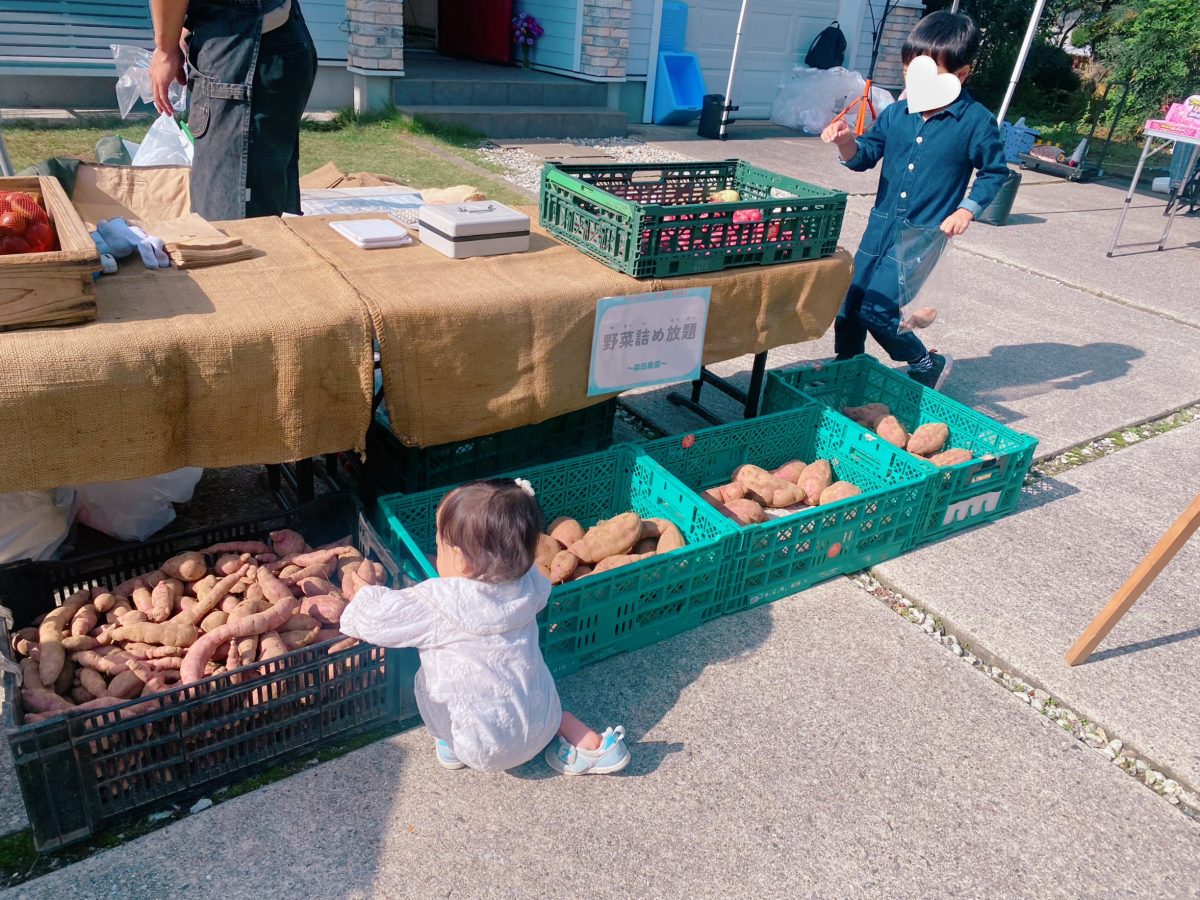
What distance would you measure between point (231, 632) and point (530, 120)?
33.9ft

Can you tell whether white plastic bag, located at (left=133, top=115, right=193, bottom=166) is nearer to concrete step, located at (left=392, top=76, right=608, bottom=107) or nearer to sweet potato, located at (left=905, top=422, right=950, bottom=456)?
sweet potato, located at (left=905, top=422, right=950, bottom=456)

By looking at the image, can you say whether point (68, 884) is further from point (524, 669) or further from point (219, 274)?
point (219, 274)

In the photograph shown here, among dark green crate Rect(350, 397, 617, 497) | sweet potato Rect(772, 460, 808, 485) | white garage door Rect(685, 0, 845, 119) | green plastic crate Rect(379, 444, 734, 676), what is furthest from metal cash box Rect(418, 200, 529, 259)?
white garage door Rect(685, 0, 845, 119)

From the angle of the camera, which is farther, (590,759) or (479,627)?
(590,759)

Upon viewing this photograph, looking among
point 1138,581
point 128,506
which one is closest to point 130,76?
point 128,506

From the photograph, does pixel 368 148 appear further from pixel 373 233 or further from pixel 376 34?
pixel 373 233

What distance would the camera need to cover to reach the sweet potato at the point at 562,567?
3.16 metres

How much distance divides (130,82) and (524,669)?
293 inches

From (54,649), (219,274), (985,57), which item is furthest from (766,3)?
(54,649)

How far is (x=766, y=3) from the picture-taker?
14.3 metres

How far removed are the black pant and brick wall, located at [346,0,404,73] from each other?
7.48 metres

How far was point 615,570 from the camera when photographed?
288 cm

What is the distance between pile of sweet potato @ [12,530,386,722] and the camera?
243cm

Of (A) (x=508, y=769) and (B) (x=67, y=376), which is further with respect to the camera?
(A) (x=508, y=769)
